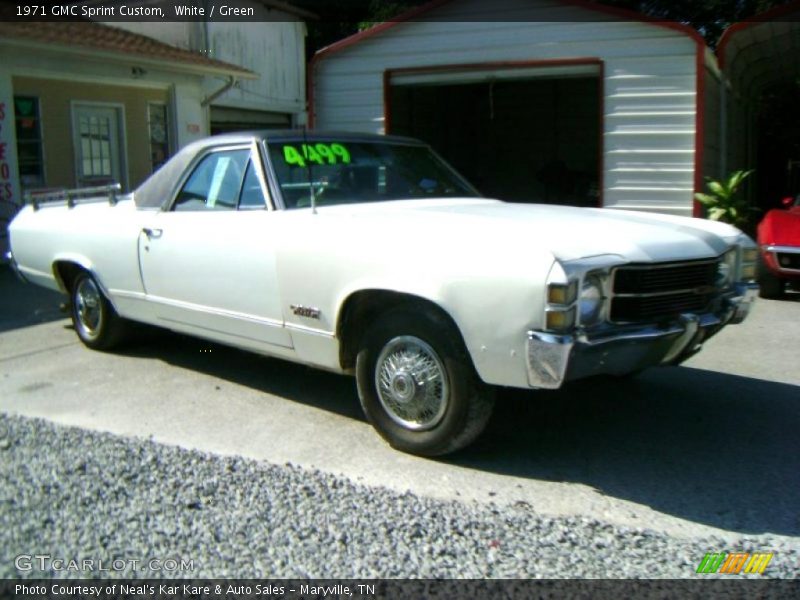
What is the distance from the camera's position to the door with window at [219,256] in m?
4.90

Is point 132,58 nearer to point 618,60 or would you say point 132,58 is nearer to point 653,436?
point 618,60

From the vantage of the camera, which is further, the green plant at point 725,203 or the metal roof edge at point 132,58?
the green plant at point 725,203

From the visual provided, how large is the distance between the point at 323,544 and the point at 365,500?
0.46 meters

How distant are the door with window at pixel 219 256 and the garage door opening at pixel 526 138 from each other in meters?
12.0

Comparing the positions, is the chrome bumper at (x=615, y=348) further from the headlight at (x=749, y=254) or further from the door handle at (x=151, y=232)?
the door handle at (x=151, y=232)

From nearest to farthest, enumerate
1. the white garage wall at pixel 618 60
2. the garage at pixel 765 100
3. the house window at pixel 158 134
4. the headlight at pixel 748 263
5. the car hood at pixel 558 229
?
the car hood at pixel 558 229
the headlight at pixel 748 263
the white garage wall at pixel 618 60
the garage at pixel 765 100
the house window at pixel 158 134

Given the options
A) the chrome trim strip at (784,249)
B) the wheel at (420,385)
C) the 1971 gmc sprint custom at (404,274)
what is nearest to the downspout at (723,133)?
the chrome trim strip at (784,249)

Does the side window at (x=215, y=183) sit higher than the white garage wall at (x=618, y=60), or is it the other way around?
the white garage wall at (x=618, y=60)

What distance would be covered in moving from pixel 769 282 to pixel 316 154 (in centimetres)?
625

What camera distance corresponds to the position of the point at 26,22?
12398mm

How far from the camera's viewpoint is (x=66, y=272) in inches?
269

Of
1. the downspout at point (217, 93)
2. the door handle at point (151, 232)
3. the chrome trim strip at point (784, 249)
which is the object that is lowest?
the chrome trim strip at point (784, 249)

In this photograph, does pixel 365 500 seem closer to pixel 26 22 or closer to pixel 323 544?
pixel 323 544

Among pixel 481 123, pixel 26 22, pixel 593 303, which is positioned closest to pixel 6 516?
pixel 593 303
